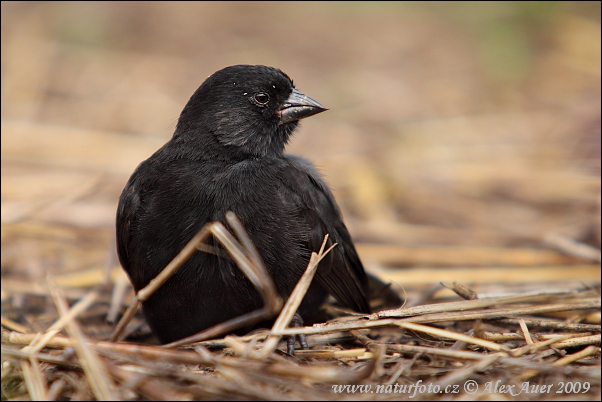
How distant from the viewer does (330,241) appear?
3.52m

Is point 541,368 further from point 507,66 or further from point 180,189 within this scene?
point 507,66

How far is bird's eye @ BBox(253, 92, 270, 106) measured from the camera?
12.1 ft

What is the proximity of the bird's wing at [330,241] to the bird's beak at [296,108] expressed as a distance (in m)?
0.28

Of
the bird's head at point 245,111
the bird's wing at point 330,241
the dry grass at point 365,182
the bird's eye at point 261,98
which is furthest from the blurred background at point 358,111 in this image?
the bird's eye at point 261,98

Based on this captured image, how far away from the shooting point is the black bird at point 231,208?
10.3ft

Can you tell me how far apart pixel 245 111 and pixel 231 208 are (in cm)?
73

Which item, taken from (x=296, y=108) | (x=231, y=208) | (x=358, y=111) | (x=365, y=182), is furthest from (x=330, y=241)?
(x=358, y=111)

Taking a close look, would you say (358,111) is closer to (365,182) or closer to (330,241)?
(365,182)

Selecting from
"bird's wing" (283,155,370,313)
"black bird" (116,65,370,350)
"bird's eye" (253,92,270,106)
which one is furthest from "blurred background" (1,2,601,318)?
"bird's eye" (253,92,270,106)

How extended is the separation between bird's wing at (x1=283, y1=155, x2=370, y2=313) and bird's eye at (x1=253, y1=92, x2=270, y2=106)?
1.19 ft

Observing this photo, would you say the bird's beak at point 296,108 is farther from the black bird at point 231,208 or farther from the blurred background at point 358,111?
the blurred background at point 358,111

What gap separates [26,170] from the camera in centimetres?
598

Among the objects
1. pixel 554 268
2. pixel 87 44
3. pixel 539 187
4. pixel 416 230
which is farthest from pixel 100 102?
pixel 554 268

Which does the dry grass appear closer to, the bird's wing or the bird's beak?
the bird's wing
